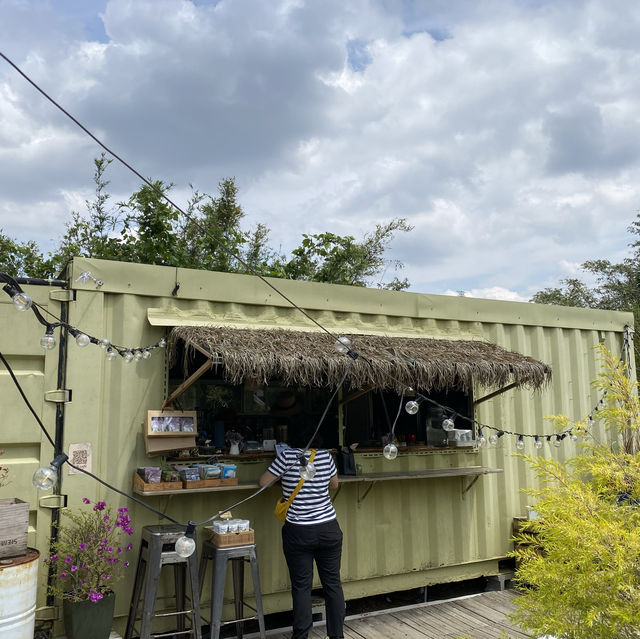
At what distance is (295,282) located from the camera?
5543 mm

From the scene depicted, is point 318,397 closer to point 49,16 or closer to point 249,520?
point 249,520

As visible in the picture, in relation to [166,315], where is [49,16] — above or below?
above

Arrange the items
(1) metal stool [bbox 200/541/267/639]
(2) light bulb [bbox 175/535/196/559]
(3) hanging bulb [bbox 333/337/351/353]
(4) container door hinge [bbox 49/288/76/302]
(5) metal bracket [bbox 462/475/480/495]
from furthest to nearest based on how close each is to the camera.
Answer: (5) metal bracket [bbox 462/475/480/495] → (4) container door hinge [bbox 49/288/76/302] → (1) metal stool [bbox 200/541/267/639] → (3) hanging bulb [bbox 333/337/351/353] → (2) light bulb [bbox 175/535/196/559]

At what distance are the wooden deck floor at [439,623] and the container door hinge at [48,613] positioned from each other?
1538mm

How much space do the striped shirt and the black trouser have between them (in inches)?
2.2

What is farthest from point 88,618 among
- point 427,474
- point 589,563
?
point 589,563

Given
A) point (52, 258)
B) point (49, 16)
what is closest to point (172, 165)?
point (52, 258)

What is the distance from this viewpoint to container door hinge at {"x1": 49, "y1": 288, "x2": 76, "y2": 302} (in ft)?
15.0

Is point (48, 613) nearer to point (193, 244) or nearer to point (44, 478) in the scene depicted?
point (44, 478)

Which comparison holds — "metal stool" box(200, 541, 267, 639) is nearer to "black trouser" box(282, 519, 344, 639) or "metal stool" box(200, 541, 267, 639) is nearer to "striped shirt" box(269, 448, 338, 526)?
"black trouser" box(282, 519, 344, 639)

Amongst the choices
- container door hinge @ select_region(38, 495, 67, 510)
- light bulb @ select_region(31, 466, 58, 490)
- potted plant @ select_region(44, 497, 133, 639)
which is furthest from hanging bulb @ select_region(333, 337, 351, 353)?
container door hinge @ select_region(38, 495, 67, 510)

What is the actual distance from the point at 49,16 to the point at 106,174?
8.30 m

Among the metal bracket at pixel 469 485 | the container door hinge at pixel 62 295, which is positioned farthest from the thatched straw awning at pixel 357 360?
the metal bracket at pixel 469 485

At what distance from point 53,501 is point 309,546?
1.97m
